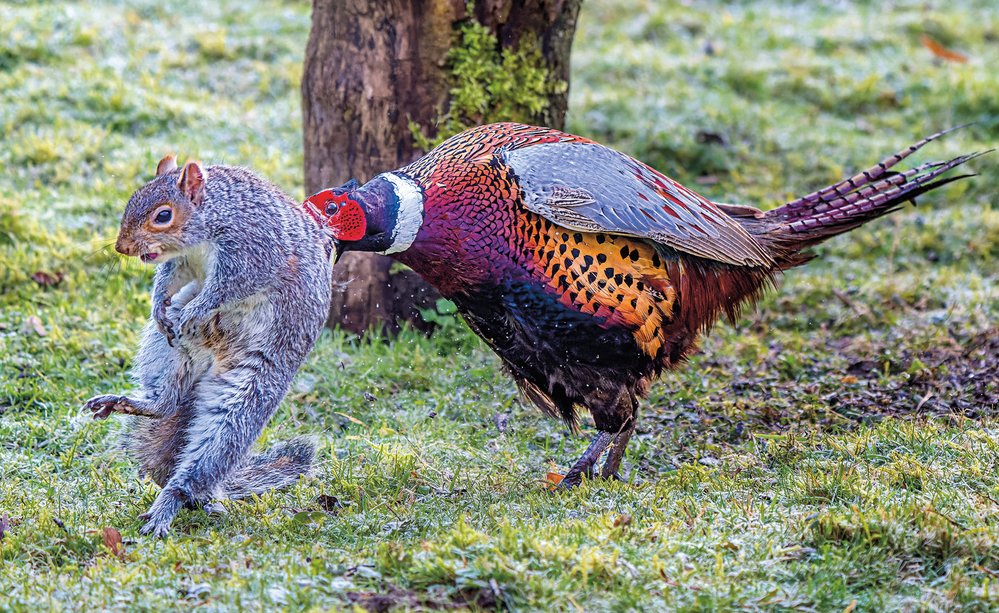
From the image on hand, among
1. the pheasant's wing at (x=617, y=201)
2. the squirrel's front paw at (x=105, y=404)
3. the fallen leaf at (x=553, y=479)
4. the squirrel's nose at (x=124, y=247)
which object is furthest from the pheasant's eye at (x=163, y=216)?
the fallen leaf at (x=553, y=479)

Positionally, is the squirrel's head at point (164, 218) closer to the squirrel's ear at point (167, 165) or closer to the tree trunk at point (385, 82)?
the squirrel's ear at point (167, 165)

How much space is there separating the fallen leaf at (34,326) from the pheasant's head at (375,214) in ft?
6.81

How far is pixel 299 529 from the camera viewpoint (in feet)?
12.4

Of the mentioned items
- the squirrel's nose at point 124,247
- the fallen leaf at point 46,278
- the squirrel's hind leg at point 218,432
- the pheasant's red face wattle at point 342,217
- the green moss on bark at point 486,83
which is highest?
the green moss on bark at point 486,83

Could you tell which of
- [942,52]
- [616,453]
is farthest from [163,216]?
[942,52]

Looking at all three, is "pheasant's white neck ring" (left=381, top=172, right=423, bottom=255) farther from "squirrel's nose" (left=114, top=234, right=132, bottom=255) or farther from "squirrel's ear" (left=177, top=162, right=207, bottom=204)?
"squirrel's nose" (left=114, top=234, right=132, bottom=255)

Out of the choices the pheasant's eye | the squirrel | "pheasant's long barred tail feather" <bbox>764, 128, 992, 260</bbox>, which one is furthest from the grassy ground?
the pheasant's eye

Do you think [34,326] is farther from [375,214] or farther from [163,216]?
[375,214]

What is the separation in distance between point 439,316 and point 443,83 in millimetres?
1185

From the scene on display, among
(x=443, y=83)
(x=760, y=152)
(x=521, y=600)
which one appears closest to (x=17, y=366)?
(x=443, y=83)

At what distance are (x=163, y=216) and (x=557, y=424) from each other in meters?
2.16

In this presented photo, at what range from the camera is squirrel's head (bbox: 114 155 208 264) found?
381cm

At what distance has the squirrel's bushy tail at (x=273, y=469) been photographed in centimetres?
415

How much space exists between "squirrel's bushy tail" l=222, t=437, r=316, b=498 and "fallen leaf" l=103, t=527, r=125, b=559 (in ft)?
1.59
